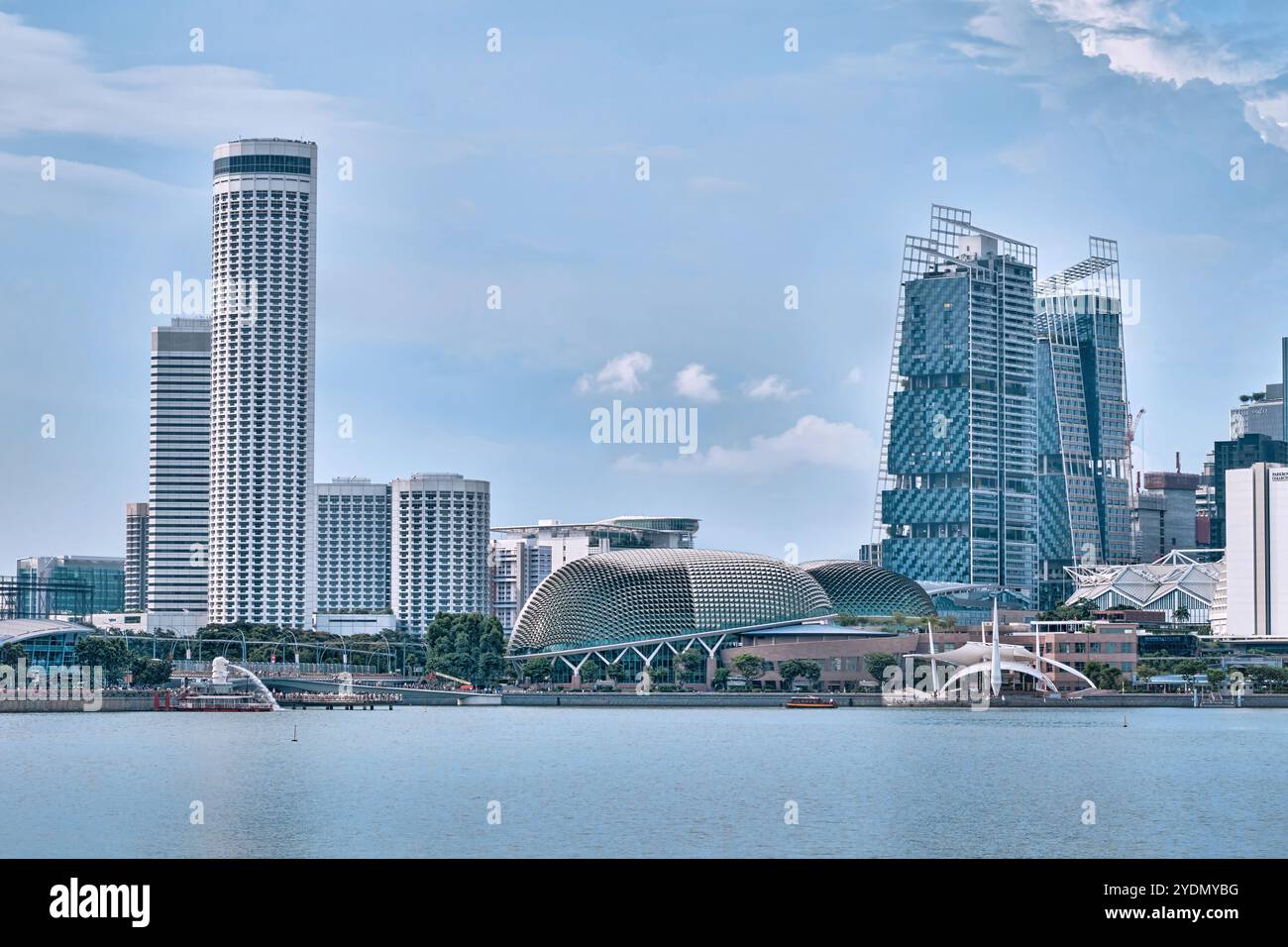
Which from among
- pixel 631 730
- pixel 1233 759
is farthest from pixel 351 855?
pixel 631 730

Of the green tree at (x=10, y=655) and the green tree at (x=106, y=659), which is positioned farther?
the green tree at (x=106, y=659)

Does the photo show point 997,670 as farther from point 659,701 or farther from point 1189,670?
point 659,701

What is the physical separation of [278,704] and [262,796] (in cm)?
11512

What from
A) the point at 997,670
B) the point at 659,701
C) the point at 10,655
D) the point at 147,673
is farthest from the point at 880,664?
the point at 10,655

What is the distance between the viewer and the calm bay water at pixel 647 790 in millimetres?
58562

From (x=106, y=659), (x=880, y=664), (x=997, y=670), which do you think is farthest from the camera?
(x=880, y=664)

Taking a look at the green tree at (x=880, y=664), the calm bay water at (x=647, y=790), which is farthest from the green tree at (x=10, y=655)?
the green tree at (x=880, y=664)

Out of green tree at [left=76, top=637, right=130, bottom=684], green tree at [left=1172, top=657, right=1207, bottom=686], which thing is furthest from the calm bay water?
green tree at [left=1172, top=657, right=1207, bottom=686]

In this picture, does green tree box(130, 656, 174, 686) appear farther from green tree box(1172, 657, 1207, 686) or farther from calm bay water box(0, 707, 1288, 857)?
green tree box(1172, 657, 1207, 686)

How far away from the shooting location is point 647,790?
76.4 meters

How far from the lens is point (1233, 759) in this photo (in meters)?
97.4

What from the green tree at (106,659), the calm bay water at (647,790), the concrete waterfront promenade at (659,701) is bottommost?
the concrete waterfront promenade at (659,701)

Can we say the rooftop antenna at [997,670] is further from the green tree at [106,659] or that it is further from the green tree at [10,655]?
the green tree at [10,655]
